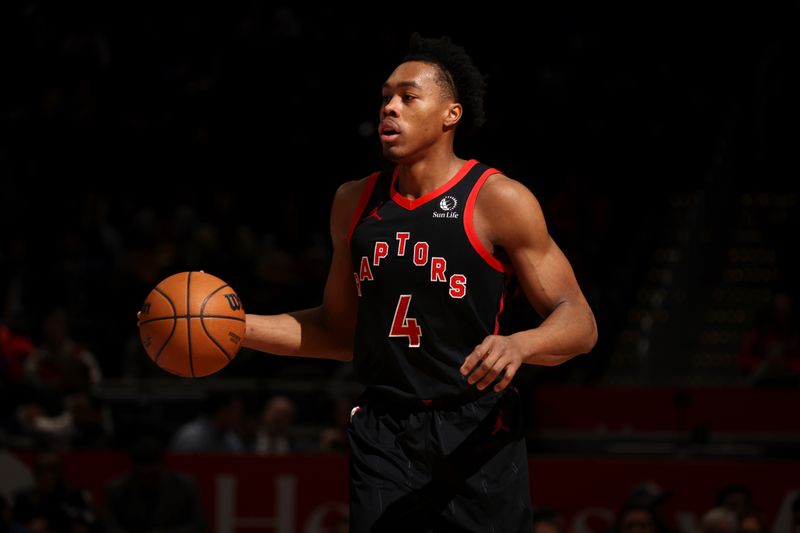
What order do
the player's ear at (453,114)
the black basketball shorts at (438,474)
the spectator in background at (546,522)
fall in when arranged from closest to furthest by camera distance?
1. the black basketball shorts at (438,474)
2. the player's ear at (453,114)
3. the spectator in background at (546,522)

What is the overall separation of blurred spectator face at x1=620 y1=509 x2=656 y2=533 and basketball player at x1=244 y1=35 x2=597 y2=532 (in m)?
3.60

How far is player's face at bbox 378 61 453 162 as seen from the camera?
4961mm

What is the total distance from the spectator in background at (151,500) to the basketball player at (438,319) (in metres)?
4.77

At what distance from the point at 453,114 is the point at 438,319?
0.79 meters

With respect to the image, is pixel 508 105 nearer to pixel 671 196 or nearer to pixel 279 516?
pixel 671 196

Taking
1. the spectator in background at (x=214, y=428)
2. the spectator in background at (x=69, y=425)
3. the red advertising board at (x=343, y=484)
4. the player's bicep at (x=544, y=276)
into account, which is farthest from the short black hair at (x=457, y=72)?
the spectator in background at (x=69, y=425)

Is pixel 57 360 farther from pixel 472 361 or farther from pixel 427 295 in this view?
pixel 472 361

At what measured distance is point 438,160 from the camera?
504 centimetres

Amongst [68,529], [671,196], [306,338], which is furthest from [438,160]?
[671,196]

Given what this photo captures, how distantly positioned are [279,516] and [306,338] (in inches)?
190

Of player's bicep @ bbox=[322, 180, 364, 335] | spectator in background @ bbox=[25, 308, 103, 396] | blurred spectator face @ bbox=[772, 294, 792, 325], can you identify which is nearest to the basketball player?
player's bicep @ bbox=[322, 180, 364, 335]

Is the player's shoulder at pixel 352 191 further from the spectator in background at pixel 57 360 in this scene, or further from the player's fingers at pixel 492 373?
the spectator in background at pixel 57 360

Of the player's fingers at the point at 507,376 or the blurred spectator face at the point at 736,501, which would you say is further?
the blurred spectator face at the point at 736,501

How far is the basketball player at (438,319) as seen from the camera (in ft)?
15.5
